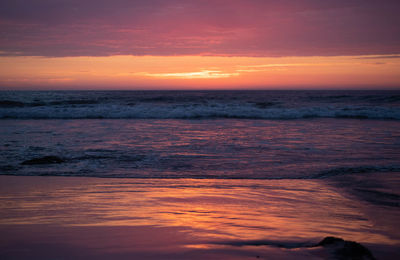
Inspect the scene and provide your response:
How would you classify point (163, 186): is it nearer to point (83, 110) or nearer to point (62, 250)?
point (62, 250)

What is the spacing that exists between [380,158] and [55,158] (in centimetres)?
719

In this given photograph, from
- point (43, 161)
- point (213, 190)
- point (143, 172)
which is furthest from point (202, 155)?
point (43, 161)

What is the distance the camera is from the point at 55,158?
22.8ft

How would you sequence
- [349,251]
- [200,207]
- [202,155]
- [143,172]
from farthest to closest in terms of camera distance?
[202,155] < [143,172] < [200,207] < [349,251]

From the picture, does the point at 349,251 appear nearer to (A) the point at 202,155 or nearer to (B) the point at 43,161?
(A) the point at 202,155

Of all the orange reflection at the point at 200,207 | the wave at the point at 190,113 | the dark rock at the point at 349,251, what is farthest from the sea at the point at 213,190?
the wave at the point at 190,113

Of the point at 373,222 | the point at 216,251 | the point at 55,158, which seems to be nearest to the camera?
the point at 216,251

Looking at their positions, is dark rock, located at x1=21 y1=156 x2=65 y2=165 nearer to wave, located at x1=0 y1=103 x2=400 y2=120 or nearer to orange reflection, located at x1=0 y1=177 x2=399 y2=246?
orange reflection, located at x1=0 y1=177 x2=399 y2=246

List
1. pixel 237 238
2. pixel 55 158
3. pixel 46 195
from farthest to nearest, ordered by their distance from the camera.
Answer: pixel 55 158
pixel 46 195
pixel 237 238

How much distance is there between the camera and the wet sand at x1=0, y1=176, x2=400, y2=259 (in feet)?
8.80

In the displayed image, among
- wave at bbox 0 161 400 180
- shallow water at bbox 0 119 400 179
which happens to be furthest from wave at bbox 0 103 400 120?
wave at bbox 0 161 400 180

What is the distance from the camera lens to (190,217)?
140 inches

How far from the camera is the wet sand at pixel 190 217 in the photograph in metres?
2.68

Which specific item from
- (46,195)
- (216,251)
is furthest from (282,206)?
(46,195)
